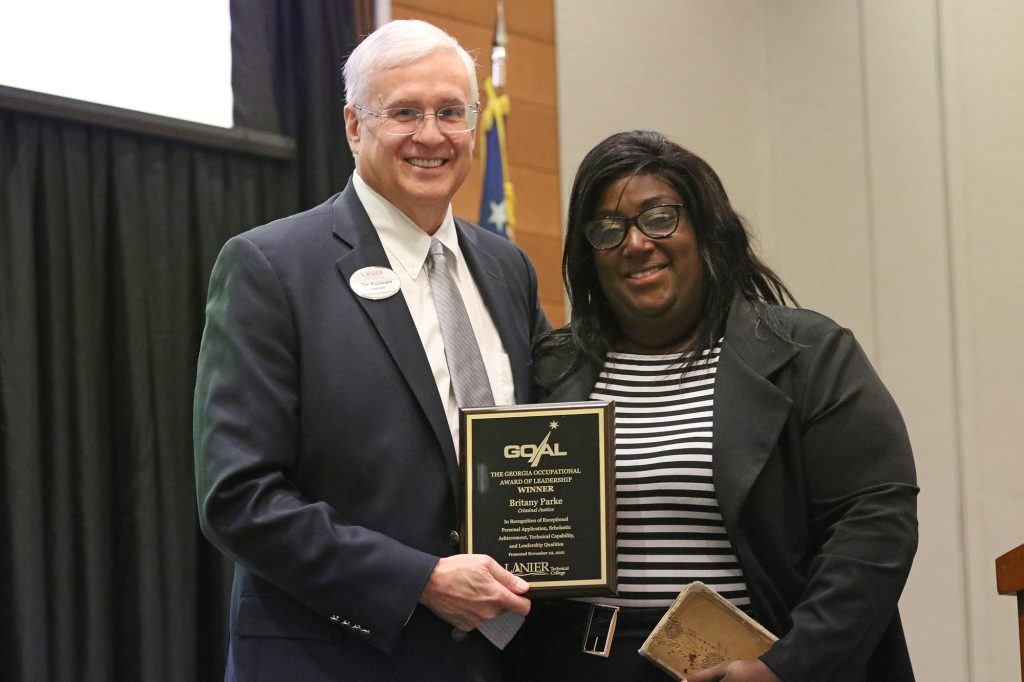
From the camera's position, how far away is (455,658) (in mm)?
2080

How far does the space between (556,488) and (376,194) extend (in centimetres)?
68

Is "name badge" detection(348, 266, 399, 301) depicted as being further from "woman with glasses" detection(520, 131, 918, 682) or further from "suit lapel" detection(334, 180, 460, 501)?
"woman with glasses" detection(520, 131, 918, 682)

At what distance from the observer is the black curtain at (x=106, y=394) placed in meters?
3.33

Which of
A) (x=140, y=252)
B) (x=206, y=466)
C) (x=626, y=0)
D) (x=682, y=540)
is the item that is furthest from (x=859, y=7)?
(x=206, y=466)

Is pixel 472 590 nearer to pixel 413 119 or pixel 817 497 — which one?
pixel 817 497

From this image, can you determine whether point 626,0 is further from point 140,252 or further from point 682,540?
point 682,540

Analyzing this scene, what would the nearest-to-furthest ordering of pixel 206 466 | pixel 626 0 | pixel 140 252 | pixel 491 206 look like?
pixel 206 466 → pixel 140 252 → pixel 491 206 → pixel 626 0

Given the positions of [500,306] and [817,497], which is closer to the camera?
[817,497]

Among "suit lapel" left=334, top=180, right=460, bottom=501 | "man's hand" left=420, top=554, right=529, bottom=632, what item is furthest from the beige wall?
"man's hand" left=420, top=554, right=529, bottom=632

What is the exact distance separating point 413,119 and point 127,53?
1732 mm


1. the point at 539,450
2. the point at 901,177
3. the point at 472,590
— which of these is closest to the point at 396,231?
the point at 539,450

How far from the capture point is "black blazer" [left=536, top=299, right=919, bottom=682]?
204 cm

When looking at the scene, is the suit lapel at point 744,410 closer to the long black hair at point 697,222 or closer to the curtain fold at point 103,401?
the long black hair at point 697,222

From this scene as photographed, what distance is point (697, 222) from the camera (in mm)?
2352
